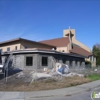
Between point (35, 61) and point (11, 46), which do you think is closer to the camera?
point (35, 61)

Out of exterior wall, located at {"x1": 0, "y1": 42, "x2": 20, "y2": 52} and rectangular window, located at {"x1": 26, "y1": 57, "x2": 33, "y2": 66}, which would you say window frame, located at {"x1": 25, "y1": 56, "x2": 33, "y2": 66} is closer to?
rectangular window, located at {"x1": 26, "y1": 57, "x2": 33, "y2": 66}

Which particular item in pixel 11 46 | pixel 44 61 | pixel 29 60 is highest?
pixel 11 46

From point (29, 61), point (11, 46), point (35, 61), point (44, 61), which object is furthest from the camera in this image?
point (11, 46)

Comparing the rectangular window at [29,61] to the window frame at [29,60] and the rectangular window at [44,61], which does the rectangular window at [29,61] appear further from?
the rectangular window at [44,61]

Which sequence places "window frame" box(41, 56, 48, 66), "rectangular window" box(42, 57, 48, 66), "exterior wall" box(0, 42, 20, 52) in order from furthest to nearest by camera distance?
"exterior wall" box(0, 42, 20, 52)
"rectangular window" box(42, 57, 48, 66)
"window frame" box(41, 56, 48, 66)

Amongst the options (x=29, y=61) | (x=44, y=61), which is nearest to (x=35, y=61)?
(x=29, y=61)

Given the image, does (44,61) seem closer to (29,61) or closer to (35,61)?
(35,61)

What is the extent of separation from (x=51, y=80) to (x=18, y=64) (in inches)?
488

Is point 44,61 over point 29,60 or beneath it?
beneath

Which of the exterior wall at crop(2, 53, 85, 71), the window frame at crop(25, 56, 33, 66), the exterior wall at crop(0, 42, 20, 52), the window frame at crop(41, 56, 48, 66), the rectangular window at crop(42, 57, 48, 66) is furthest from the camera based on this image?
the exterior wall at crop(0, 42, 20, 52)

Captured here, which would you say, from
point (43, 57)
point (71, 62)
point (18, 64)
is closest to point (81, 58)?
point (71, 62)

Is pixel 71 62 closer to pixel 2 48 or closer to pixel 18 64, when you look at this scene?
pixel 18 64

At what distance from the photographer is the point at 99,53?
2530 inches

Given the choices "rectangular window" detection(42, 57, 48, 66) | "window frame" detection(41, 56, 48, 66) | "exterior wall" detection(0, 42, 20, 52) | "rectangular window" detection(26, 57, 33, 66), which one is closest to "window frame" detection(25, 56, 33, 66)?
"rectangular window" detection(26, 57, 33, 66)
